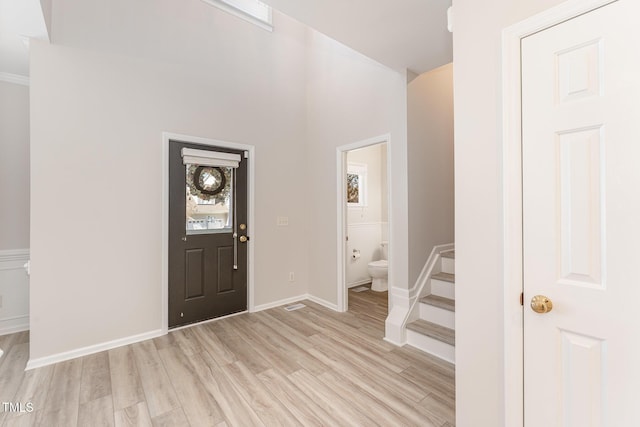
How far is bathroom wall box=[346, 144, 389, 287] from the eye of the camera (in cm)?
457

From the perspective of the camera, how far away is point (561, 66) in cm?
105

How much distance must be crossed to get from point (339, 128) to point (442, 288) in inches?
86.0

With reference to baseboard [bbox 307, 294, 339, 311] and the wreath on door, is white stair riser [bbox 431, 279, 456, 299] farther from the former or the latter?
the wreath on door

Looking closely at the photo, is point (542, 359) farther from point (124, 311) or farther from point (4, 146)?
point (4, 146)

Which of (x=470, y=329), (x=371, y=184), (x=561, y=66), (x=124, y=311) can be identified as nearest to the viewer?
(x=561, y=66)

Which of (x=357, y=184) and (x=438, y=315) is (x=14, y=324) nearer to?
(x=438, y=315)

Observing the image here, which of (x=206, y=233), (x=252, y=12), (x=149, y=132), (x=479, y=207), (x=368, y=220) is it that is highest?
(x=252, y=12)

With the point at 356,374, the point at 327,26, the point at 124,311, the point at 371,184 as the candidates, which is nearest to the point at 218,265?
the point at 124,311

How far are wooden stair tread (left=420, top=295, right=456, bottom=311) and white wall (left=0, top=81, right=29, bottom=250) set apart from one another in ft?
13.7

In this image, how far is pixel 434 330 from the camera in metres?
2.52

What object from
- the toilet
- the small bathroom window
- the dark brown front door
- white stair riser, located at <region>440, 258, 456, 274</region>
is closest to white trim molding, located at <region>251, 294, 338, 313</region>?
the dark brown front door

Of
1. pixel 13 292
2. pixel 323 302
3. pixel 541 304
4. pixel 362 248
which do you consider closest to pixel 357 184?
pixel 362 248

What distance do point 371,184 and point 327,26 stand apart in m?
3.14

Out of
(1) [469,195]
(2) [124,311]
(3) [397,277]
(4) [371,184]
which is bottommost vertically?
(2) [124,311]
